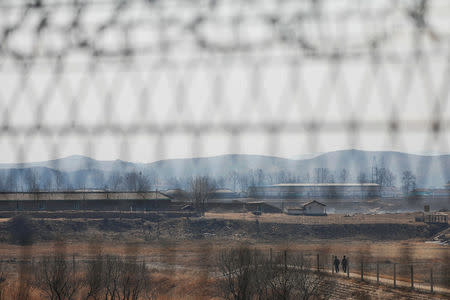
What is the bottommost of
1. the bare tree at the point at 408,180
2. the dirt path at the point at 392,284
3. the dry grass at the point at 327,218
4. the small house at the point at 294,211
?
the dirt path at the point at 392,284

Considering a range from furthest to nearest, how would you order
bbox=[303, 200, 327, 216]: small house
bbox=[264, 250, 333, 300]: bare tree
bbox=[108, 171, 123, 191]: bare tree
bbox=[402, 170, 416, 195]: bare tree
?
bbox=[303, 200, 327, 216]: small house → bbox=[264, 250, 333, 300]: bare tree → bbox=[108, 171, 123, 191]: bare tree → bbox=[402, 170, 416, 195]: bare tree

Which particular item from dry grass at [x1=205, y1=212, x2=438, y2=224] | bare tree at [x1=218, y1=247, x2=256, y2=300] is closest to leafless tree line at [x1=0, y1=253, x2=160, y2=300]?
bare tree at [x1=218, y1=247, x2=256, y2=300]

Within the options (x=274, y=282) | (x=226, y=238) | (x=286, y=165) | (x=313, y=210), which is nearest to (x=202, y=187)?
(x=274, y=282)

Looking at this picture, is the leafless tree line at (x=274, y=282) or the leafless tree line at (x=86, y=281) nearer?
the leafless tree line at (x=86, y=281)

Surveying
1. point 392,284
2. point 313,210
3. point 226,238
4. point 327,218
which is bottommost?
point 226,238

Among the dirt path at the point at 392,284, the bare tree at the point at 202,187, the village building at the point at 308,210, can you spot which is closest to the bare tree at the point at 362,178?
the bare tree at the point at 202,187

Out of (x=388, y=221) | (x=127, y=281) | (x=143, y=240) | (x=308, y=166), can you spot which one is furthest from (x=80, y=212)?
(x=308, y=166)

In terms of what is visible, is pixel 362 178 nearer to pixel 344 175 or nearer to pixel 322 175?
pixel 344 175

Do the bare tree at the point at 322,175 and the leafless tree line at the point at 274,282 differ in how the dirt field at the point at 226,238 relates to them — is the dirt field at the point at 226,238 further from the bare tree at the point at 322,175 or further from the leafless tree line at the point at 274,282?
the bare tree at the point at 322,175

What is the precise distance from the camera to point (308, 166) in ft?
Result: 34.3

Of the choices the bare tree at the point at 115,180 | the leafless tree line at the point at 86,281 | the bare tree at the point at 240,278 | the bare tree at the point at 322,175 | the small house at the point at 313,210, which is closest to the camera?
the bare tree at the point at 322,175

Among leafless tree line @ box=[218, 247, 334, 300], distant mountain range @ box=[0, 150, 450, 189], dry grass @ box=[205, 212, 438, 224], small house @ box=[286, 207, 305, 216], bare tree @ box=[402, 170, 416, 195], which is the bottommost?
leafless tree line @ box=[218, 247, 334, 300]

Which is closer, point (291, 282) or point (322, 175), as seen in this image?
point (322, 175)

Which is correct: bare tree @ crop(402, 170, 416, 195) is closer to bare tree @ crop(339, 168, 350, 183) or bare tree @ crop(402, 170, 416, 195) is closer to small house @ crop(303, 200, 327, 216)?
bare tree @ crop(339, 168, 350, 183)
